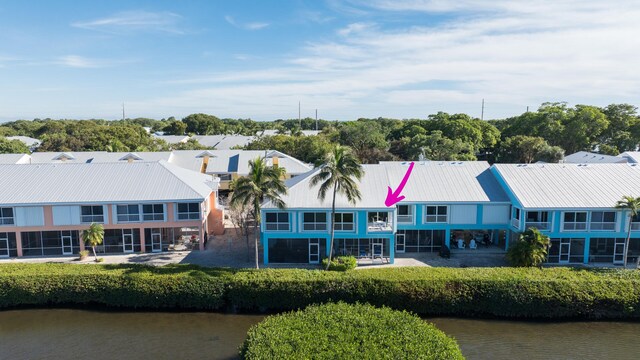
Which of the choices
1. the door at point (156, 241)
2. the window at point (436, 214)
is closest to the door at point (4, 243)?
the door at point (156, 241)

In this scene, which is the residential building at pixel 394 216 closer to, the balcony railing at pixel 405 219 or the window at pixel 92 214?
the balcony railing at pixel 405 219

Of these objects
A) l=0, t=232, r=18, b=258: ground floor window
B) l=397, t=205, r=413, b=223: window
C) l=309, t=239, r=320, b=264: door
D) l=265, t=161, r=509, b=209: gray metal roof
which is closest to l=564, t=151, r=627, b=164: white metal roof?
l=265, t=161, r=509, b=209: gray metal roof

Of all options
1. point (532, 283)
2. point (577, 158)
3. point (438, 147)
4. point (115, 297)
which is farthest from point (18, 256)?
point (577, 158)

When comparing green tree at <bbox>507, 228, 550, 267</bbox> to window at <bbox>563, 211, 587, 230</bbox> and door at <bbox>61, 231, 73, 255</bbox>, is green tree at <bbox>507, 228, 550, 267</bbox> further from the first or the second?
door at <bbox>61, 231, 73, 255</bbox>

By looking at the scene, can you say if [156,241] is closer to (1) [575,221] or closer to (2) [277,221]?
(2) [277,221]

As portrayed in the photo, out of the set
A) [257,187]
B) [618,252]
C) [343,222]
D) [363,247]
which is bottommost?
[618,252]

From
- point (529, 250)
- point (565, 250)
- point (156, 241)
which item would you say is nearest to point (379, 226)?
point (529, 250)

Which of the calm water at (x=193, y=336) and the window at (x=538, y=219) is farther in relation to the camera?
the window at (x=538, y=219)
